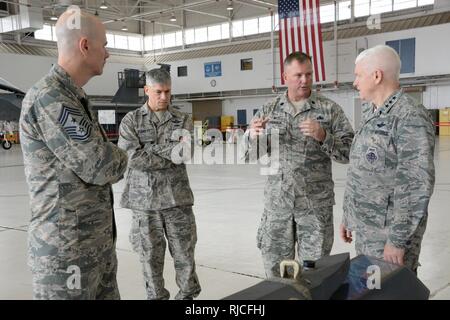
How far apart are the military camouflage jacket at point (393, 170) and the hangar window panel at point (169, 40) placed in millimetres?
29917

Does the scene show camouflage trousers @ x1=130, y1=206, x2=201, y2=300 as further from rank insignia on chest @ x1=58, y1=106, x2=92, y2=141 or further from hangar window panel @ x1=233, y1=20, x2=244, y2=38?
hangar window panel @ x1=233, y1=20, x2=244, y2=38

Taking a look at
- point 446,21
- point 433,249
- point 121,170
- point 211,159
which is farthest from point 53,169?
point 446,21

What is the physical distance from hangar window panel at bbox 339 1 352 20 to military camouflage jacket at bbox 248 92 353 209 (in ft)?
72.8

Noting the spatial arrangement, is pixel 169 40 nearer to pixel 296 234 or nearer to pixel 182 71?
pixel 182 71

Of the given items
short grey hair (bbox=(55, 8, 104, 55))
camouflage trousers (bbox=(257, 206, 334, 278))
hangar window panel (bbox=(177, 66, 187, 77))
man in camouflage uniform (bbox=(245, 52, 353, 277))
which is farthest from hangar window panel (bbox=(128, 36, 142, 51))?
short grey hair (bbox=(55, 8, 104, 55))

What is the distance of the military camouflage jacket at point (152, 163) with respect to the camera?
3166mm

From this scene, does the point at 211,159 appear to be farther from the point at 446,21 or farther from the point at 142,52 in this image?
the point at 142,52

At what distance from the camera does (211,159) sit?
1661cm

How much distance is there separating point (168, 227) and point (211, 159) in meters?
Result: 13.4

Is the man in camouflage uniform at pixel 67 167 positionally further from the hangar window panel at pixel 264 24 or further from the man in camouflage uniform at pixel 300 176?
the hangar window panel at pixel 264 24

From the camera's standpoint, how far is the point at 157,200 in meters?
3.15

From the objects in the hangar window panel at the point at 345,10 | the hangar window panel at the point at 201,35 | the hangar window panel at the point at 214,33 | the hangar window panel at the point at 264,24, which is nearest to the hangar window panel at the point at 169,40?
the hangar window panel at the point at 201,35
